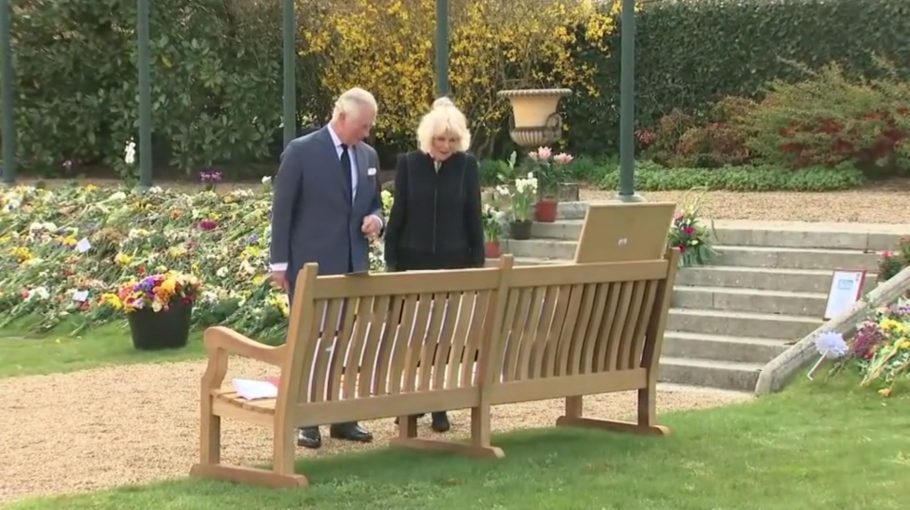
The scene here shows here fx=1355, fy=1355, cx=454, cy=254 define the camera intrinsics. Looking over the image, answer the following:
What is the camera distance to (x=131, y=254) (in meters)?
11.5

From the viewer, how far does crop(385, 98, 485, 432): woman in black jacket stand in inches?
248

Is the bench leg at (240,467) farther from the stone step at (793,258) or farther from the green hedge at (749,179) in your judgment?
the green hedge at (749,179)

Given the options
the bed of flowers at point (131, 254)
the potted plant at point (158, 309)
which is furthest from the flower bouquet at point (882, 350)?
the potted plant at point (158, 309)

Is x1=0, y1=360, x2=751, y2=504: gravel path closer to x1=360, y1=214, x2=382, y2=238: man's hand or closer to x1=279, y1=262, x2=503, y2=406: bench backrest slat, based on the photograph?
x1=279, y1=262, x2=503, y2=406: bench backrest slat

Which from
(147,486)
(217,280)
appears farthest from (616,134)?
(147,486)

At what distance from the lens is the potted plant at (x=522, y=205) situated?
35.6 ft

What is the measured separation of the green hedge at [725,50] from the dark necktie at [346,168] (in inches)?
469

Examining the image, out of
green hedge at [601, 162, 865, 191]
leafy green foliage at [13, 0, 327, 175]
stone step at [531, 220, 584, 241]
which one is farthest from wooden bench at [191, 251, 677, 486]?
leafy green foliage at [13, 0, 327, 175]

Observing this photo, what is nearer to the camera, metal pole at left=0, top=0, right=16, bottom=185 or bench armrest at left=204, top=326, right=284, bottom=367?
bench armrest at left=204, top=326, right=284, bottom=367

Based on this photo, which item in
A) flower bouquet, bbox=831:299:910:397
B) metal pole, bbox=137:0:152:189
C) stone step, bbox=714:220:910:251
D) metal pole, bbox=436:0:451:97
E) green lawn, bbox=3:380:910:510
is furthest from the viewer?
metal pole, bbox=137:0:152:189

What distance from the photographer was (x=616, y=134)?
19.1 m

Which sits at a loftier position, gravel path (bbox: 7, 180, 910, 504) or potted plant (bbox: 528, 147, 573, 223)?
potted plant (bbox: 528, 147, 573, 223)

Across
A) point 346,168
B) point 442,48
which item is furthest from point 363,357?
point 442,48

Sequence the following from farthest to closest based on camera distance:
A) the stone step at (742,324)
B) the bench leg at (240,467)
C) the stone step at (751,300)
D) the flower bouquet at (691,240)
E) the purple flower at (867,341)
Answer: the flower bouquet at (691,240)
the stone step at (751,300)
the stone step at (742,324)
the purple flower at (867,341)
the bench leg at (240,467)
